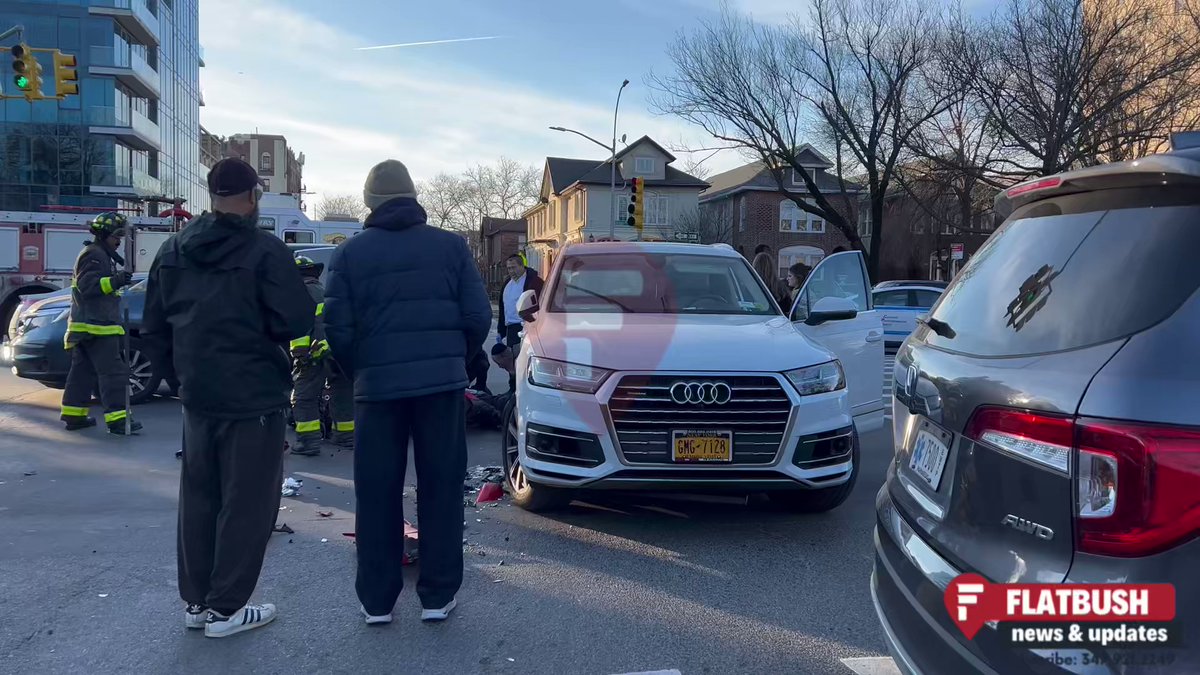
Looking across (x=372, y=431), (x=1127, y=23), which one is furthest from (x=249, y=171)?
(x=1127, y=23)

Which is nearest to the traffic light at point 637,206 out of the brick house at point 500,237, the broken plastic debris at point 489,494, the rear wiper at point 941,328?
the broken plastic debris at point 489,494

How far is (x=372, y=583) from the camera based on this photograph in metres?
3.96

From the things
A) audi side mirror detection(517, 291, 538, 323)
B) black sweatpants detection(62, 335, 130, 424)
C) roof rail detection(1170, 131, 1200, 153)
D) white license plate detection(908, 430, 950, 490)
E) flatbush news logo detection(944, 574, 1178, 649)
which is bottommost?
black sweatpants detection(62, 335, 130, 424)

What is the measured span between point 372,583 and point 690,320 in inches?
109

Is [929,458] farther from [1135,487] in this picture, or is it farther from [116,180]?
[116,180]

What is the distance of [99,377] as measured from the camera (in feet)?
27.5

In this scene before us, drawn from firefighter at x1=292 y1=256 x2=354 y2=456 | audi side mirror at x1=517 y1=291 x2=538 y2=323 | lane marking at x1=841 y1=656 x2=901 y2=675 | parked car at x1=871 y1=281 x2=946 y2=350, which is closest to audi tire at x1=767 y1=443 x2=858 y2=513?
lane marking at x1=841 y1=656 x2=901 y2=675

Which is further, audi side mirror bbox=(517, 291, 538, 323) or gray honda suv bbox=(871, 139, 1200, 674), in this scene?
audi side mirror bbox=(517, 291, 538, 323)

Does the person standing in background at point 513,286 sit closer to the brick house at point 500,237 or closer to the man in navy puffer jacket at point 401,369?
the man in navy puffer jacket at point 401,369

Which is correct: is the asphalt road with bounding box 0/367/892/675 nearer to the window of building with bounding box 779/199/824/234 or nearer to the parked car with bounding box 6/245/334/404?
the parked car with bounding box 6/245/334/404

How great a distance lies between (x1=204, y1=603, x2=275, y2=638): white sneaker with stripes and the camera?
3.87m

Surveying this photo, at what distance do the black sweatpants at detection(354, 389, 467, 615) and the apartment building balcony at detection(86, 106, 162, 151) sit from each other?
45.2m

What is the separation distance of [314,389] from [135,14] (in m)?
42.5

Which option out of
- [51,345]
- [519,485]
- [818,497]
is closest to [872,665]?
[818,497]
